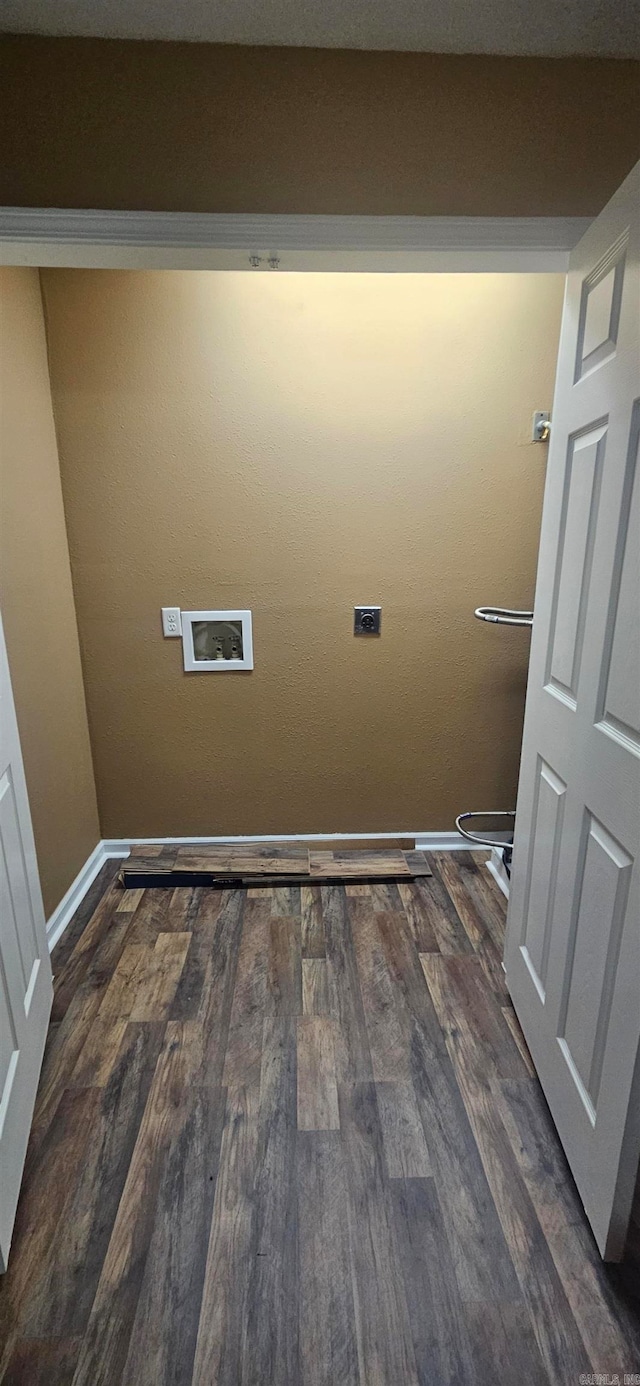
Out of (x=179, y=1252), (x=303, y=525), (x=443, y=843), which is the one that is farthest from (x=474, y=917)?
(x=303, y=525)

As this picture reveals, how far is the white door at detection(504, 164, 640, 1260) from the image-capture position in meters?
1.02

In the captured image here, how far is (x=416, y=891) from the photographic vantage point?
7.73 feet

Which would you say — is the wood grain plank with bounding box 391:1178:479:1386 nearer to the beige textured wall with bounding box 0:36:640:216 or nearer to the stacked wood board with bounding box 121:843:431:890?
the stacked wood board with bounding box 121:843:431:890

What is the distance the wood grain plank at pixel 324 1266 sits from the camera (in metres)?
1.00

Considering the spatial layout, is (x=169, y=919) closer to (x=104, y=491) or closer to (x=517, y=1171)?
(x=517, y=1171)

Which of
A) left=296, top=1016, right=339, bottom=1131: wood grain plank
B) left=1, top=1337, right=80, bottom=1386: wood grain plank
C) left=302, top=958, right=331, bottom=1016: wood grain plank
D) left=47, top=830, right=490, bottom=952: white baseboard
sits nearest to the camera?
left=1, top=1337, right=80, bottom=1386: wood grain plank

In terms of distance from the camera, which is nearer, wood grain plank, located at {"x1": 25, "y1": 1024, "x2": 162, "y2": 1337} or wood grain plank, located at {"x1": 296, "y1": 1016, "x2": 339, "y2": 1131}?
wood grain plank, located at {"x1": 25, "y1": 1024, "x2": 162, "y2": 1337}

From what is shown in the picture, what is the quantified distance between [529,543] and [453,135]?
1326 mm

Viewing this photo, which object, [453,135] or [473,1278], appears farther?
[453,135]

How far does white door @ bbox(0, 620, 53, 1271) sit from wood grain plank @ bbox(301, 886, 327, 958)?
0.83 m

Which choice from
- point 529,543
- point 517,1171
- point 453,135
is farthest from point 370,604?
point 517,1171

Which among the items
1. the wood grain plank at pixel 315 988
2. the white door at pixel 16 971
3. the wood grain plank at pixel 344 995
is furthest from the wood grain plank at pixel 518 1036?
the white door at pixel 16 971

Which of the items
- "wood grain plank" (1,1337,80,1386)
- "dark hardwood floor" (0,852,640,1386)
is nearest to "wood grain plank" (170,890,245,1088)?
"dark hardwood floor" (0,852,640,1386)

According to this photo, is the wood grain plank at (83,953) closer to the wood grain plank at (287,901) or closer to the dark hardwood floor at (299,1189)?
the dark hardwood floor at (299,1189)
